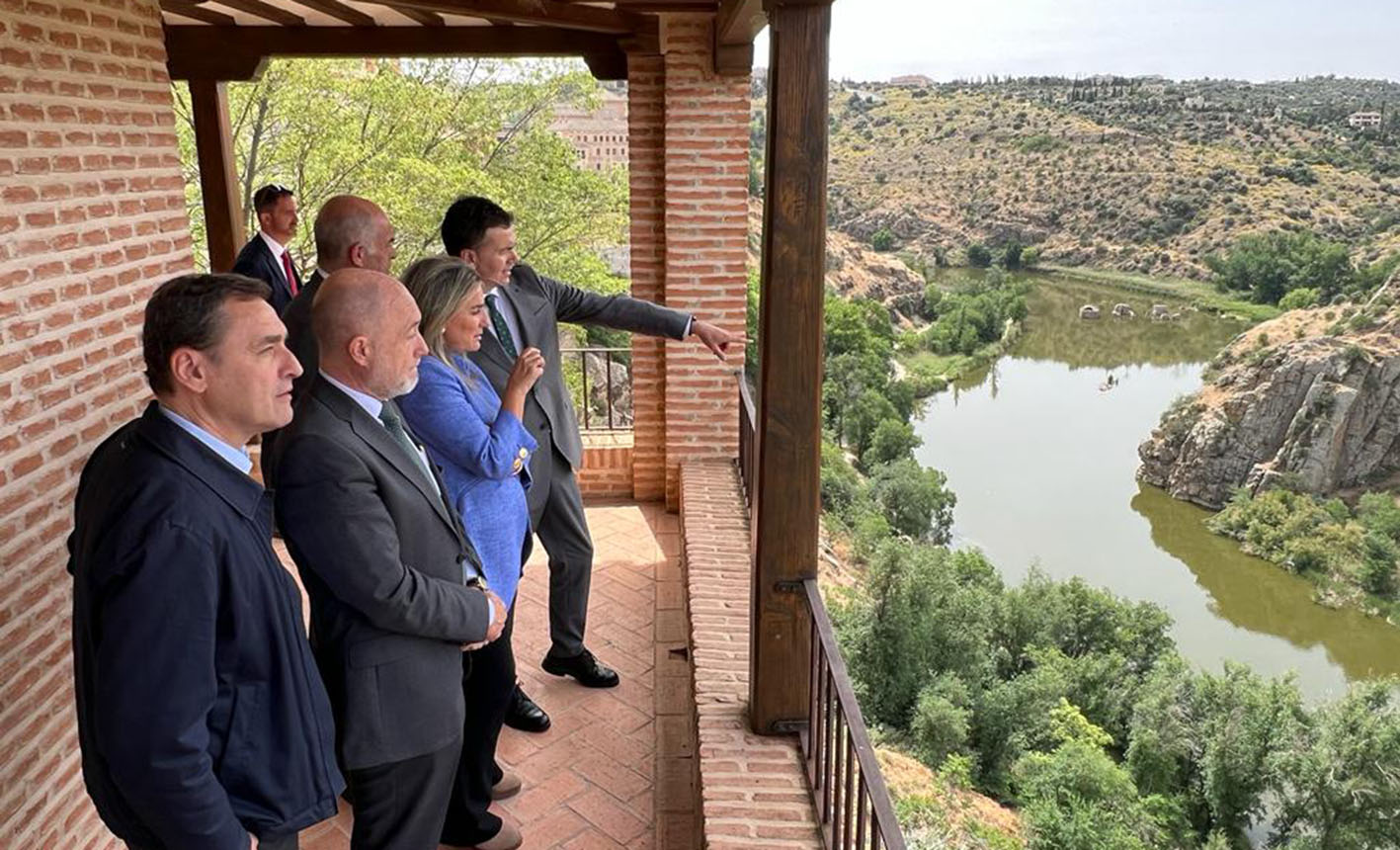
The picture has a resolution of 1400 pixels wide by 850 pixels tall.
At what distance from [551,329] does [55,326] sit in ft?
4.24

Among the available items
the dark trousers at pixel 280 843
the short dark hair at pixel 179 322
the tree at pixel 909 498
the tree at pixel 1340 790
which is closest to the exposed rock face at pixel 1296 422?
the tree at pixel 909 498

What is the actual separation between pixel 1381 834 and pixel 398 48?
85.3ft

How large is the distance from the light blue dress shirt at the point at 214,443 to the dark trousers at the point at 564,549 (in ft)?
4.90

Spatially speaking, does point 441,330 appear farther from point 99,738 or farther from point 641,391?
point 641,391

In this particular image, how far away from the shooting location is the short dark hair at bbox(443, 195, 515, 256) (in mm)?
2572

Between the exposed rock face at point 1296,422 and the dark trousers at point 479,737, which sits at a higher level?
the dark trousers at point 479,737

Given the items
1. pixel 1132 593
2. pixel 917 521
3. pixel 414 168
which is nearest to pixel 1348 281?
pixel 1132 593

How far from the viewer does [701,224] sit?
4535mm

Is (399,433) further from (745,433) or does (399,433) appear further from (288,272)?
(745,433)

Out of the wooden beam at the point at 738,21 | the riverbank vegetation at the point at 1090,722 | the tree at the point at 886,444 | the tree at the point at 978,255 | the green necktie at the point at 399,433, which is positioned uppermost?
the wooden beam at the point at 738,21

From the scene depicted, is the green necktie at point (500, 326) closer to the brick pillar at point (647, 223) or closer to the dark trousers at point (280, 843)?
the dark trousers at point (280, 843)

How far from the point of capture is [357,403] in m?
1.66

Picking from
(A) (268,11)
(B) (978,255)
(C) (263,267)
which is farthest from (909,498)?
(C) (263,267)

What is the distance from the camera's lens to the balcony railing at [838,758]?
70.9 inches
